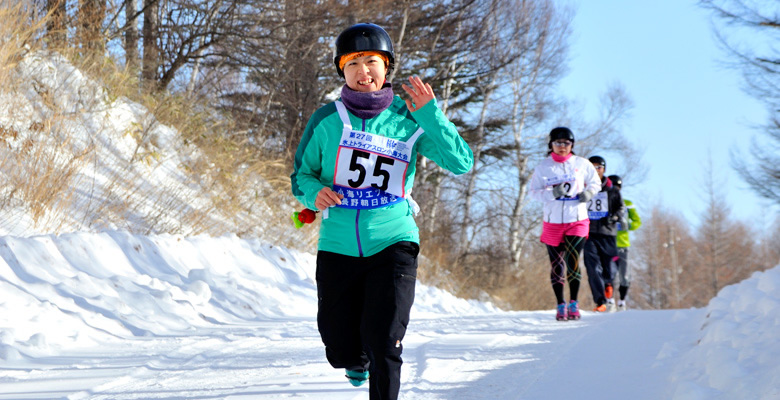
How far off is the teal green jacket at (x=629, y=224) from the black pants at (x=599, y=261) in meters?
0.71

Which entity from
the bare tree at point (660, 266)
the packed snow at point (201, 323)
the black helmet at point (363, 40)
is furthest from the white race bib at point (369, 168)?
the bare tree at point (660, 266)

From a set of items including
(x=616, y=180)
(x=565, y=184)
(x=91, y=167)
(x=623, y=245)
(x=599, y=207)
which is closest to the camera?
(x=565, y=184)

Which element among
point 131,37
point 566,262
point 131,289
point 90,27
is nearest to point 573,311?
point 566,262

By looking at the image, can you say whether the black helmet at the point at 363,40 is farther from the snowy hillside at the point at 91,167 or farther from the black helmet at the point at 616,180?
the black helmet at the point at 616,180

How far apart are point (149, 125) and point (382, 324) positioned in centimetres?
816

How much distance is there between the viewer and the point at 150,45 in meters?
12.2

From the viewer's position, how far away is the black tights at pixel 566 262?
7598 mm

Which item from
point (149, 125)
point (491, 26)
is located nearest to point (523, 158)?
point (491, 26)

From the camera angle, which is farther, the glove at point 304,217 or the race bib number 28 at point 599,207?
the race bib number 28 at point 599,207

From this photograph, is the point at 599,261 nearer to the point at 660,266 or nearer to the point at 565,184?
the point at 565,184

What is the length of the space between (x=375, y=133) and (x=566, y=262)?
497 centimetres

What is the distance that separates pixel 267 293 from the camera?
7.78 meters

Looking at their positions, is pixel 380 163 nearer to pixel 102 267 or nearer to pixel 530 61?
pixel 102 267

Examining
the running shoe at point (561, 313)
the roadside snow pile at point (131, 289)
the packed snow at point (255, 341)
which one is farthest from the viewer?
the running shoe at point (561, 313)
